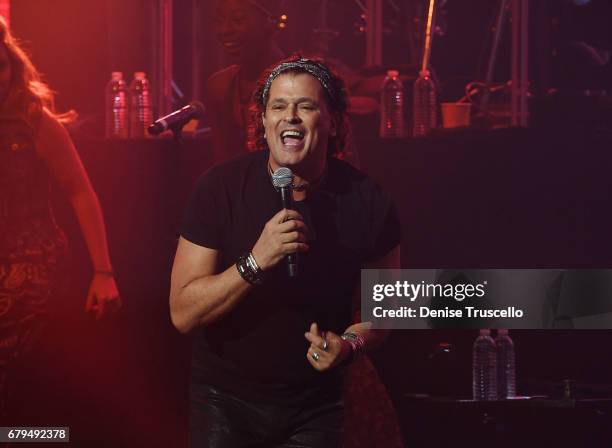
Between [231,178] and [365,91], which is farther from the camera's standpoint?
[365,91]

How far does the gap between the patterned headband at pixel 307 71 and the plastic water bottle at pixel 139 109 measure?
241cm

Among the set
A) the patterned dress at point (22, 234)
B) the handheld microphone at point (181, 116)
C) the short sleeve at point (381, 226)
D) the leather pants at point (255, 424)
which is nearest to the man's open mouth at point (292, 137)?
the short sleeve at point (381, 226)

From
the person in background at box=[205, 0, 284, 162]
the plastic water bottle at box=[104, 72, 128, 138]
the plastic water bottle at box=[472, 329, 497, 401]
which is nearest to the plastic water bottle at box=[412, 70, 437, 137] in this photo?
the person in background at box=[205, 0, 284, 162]

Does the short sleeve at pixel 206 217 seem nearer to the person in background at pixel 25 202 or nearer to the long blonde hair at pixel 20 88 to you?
the person in background at pixel 25 202

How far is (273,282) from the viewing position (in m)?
2.72

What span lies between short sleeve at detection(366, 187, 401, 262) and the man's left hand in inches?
12.1

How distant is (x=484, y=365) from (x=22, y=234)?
213 cm

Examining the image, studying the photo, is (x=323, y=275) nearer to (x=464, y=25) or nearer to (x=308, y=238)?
(x=308, y=238)

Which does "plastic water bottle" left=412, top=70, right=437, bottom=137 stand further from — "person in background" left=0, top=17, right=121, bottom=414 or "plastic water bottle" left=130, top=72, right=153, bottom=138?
"person in background" left=0, top=17, right=121, bottom=414

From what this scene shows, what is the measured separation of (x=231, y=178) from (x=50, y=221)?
6.30 feet

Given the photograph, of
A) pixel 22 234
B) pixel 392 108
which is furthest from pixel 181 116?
pixel 392 108

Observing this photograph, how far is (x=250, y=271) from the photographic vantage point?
102 inches

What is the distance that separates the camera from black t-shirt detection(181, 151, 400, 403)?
272cm

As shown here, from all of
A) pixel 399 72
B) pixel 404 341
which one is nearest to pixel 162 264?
pixel 404 341
